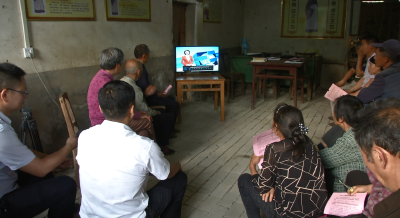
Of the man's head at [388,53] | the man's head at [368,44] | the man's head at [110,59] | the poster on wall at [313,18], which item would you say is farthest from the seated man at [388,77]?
the poster on wall at [313,18]

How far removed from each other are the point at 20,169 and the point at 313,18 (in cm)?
→ 685

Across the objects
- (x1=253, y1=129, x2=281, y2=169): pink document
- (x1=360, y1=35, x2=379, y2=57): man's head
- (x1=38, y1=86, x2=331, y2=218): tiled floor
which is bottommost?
(x1=38, y1=86, x2=331, y2=218): tiled floor

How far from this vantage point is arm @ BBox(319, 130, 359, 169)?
1.59 meters

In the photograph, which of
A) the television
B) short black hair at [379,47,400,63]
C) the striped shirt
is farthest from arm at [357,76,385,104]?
the striped shirt

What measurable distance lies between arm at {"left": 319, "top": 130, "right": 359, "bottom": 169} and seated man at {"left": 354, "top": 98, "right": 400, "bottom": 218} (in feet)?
2.37

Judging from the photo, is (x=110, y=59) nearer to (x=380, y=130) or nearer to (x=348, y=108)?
(x=348, y=108)

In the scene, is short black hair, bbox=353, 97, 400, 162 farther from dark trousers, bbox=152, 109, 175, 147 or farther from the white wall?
the white wall

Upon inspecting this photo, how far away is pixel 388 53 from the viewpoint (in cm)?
254

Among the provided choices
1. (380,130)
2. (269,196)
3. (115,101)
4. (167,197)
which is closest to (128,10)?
(115,101)

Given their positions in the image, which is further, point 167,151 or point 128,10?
point 128,10

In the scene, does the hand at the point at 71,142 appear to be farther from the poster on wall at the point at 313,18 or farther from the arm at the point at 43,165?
the poster on wall at the point at 313,18

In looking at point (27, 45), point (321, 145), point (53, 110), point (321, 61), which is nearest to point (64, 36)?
point (27, 45)

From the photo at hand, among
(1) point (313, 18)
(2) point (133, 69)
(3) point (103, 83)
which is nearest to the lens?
(3) point (103, 83)

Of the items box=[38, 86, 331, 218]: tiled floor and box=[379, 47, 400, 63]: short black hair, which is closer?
box=[38, 86, 331, 218]: tiled floor
